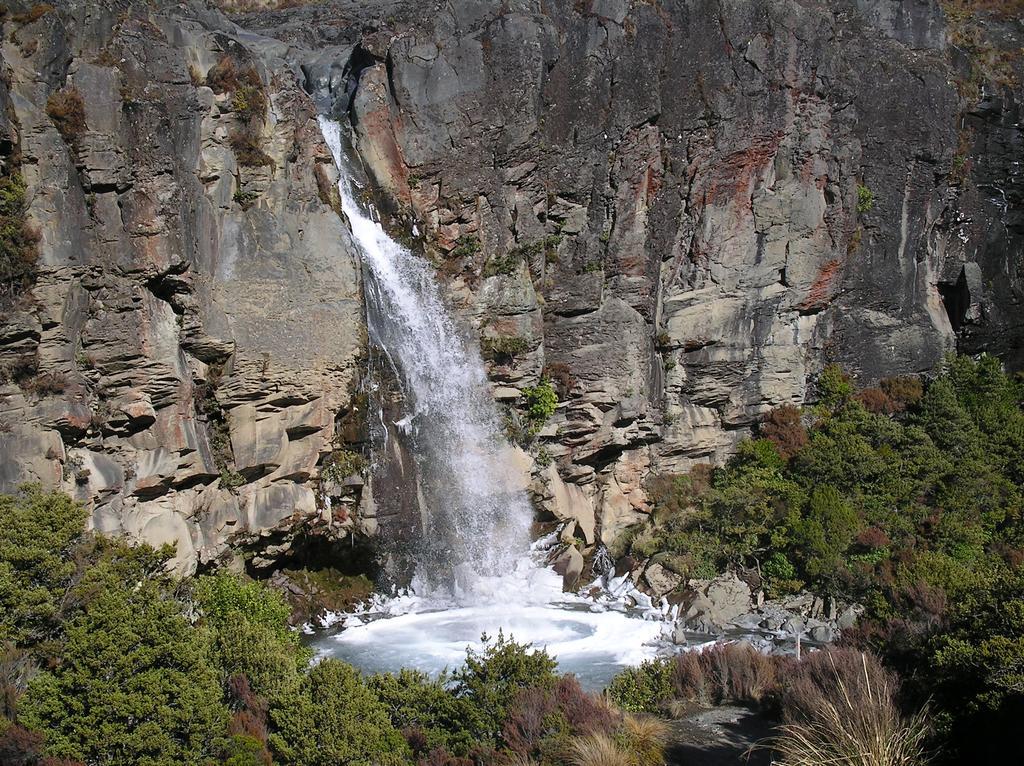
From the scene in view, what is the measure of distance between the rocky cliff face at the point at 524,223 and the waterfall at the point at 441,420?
35.1 inches

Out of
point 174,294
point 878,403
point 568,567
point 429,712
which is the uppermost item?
point 174,294

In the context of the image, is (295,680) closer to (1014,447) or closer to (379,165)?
(379,165)

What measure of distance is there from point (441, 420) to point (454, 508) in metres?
2.47

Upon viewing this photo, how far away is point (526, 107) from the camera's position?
26.6m

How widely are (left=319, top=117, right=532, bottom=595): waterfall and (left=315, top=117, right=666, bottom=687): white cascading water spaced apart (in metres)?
0.03

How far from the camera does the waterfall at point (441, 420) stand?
77.8 ft

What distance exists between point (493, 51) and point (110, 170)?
1209 centimetres

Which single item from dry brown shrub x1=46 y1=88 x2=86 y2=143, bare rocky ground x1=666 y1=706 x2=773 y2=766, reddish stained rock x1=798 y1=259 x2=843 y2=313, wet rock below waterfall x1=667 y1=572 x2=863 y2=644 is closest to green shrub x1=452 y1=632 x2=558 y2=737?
bare rocky ground x1=666 y1=706 x2=773 y2=766

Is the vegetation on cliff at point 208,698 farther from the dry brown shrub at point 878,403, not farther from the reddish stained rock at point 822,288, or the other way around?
the dry brown shrub at point 878,403

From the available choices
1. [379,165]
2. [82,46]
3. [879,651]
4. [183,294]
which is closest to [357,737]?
[879,651]

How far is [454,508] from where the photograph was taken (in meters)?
24.1

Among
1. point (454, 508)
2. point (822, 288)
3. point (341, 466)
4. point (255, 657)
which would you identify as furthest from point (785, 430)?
point (255, 657)

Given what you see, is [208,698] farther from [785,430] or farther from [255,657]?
[785,430]

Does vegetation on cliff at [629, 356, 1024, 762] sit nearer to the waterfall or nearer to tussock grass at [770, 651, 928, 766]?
the waterfall
